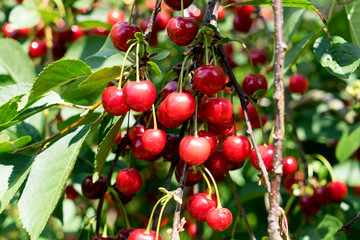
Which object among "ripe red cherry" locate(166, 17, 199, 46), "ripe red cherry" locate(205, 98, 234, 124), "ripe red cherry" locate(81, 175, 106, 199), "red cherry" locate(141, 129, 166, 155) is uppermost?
"ripe red cherry" locate(166, 17, 199, 46)

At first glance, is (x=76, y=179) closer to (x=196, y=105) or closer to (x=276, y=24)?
(x=196, y=105)

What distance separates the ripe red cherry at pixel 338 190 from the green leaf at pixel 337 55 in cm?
76

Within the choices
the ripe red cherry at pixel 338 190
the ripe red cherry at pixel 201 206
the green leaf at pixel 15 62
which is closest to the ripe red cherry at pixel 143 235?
the ripe red cherry at pixel 201 206

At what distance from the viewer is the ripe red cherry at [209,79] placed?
0.98 m

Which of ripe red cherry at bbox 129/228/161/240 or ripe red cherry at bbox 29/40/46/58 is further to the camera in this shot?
ripe red cherry at bbox 29/40/46/58

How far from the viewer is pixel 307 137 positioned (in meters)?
2.33

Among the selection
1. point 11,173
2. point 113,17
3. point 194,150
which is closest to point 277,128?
point 194,150

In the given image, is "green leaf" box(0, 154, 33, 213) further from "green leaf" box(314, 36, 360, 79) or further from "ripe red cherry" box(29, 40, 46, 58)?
"ripe red cherry" box(29, 40, 46, 58)

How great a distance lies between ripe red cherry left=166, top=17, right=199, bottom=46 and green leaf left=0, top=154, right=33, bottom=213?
528 mm

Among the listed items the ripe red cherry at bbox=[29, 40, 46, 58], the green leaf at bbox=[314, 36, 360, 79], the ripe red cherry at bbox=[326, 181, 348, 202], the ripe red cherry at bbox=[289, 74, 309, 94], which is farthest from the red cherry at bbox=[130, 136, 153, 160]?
the ripe red cherry at bbox=[289, 74, 309, 94]

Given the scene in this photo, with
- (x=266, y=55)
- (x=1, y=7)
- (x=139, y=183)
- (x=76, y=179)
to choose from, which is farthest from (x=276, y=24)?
(x=1, y=7)

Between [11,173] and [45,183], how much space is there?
0.16m

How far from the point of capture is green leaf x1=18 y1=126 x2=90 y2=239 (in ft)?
3.04

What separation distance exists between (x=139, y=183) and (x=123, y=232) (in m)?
0.15
